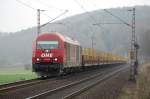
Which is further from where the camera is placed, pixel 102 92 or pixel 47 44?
pixel 47 44

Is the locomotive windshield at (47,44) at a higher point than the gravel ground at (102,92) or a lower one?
higher

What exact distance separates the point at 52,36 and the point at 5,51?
337 feet

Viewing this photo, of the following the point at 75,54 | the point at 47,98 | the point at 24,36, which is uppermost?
the point at 24,36

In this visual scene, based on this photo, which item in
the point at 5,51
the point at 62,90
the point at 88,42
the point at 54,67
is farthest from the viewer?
the point at 88,42

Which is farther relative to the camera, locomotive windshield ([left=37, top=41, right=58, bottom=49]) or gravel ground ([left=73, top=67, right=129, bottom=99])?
locomotive windshield ([left=37, top=41, right=58, bottom=49])

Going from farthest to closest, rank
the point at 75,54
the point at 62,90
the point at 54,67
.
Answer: the point at 75,54 < the point at 54,67 < the point at 62,90

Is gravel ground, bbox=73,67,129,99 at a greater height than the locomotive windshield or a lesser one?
lesser

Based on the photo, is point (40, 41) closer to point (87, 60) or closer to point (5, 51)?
point (87, 60)

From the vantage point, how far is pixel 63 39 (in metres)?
32.8

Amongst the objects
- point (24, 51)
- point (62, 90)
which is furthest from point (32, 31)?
point (62, 90)

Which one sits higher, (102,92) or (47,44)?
(47,44)

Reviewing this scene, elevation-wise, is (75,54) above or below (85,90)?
above

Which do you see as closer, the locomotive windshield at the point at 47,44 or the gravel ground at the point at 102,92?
the gravel ground at the point at 102,92

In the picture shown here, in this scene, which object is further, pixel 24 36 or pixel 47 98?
pixel 24 36
